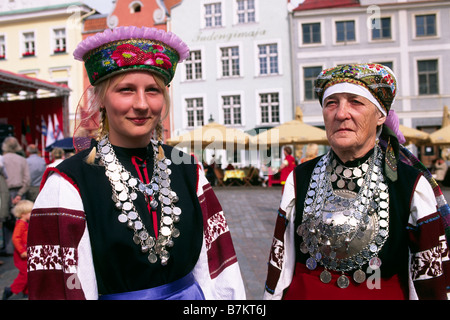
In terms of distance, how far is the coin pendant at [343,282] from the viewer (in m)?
1.71

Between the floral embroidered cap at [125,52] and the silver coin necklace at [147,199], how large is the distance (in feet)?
0.97

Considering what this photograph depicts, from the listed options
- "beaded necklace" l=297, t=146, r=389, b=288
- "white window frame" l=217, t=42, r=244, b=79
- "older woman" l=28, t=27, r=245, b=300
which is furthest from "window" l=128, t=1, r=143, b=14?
"white window frame" l=217, t=42, r=244, b=79

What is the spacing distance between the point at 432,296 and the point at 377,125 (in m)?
0.79

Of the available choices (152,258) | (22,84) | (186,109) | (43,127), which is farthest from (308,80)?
(152,258)

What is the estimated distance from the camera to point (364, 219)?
1.76m

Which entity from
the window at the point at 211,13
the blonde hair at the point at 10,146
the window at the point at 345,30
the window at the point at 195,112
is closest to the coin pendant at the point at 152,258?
the blonde hair at the point at 10,146

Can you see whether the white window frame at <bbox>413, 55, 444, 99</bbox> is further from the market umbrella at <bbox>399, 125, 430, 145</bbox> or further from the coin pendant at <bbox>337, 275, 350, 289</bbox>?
the coin pendant at <bbox>337, 275, 350, 289</bbox>

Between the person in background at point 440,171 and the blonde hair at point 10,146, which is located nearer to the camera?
the blonde hair at point 10,146

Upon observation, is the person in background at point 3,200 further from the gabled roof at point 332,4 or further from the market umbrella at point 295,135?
the gabled roof at point 332,4

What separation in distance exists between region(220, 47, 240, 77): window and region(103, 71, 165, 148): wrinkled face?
1864cm

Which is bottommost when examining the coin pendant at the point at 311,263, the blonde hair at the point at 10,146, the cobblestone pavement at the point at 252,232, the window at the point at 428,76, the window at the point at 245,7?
the cobblestone pavement at the point at 252,232

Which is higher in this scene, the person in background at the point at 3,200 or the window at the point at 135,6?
the window at the point at 135,6

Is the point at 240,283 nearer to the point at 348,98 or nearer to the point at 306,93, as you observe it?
the point at 348,98

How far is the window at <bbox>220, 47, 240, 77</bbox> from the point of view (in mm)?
19422
